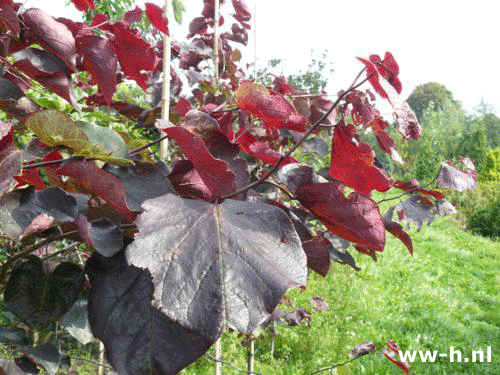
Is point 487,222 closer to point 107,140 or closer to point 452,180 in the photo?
point 452,180

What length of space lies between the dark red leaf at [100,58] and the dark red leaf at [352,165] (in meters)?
0.28

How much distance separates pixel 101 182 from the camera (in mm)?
450

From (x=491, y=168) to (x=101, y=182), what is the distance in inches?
700

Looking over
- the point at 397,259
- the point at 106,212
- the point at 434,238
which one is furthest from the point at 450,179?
the point at 434,238

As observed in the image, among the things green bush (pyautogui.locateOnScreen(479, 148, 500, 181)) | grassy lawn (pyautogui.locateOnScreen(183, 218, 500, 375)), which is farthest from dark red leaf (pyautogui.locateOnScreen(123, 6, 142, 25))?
green bush (pyautogui.locateOnScreen(479, 148, 500, 181))

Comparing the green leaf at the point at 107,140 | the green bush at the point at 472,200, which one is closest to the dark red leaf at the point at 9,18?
the green leaf at the point at 107,140

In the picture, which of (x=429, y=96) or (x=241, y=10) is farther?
(x=429, y=96)

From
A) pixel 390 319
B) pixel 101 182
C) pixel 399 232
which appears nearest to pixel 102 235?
pixel 101 182

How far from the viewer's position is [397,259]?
21.5 feet

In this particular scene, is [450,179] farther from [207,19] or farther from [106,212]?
[207,19]

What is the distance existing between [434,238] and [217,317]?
8.43 metres

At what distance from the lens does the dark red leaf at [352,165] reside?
1.81ft

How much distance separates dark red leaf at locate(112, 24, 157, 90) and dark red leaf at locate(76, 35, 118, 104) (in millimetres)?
54

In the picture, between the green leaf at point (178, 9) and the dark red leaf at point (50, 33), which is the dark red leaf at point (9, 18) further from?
the green leaf at point (178, 9)
